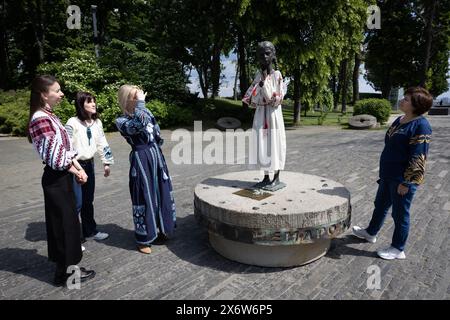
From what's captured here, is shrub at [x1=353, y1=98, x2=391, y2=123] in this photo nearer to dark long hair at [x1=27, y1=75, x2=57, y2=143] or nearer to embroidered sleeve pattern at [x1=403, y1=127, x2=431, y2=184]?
embroidered sleeve pattern at [x1=403, y1=127, x2=431, y2=184]

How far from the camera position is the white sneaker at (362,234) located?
4332 millimetres

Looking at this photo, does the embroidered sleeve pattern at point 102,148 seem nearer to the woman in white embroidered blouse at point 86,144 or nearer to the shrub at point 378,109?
the woman in white embroidered blouse at point 86,144

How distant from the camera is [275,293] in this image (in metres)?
3.27

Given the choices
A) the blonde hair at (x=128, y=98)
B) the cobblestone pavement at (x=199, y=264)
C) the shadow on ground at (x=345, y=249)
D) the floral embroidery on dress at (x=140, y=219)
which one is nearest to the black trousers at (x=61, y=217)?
the cobblestone pavement at (x=199, y=264)

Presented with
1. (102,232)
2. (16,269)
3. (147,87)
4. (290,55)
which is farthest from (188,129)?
(16,269)

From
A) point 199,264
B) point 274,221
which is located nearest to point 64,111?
point 199,264

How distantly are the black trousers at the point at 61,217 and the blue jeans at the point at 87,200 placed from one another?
0.75 m

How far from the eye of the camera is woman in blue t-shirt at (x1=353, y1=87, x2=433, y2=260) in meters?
3.40

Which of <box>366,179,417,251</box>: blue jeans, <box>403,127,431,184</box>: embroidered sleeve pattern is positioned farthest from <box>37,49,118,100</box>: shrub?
<box>403,127,431,184</box>: embroidered sleeve pattern

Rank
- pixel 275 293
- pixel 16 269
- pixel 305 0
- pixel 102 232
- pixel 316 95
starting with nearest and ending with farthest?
pixel 275 293
pixel 16 269
pixel 102 232
pixel 305 0
pixel 316 95

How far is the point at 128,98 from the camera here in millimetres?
3799

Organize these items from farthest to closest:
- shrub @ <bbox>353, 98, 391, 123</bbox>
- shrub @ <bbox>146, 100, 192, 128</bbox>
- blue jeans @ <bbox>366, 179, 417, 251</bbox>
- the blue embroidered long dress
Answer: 1. shrub @ <bbox>353, 98, 391, 123</bbox>
2. shrub @ <bbox>146, 100, 192, 128</bbox>
3. the blue embroidered long dress
4. blue jeans @ <bbox>366, 179, 417, 251</bbox>

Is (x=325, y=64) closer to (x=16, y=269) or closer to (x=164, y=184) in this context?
(x=164, y=184)
